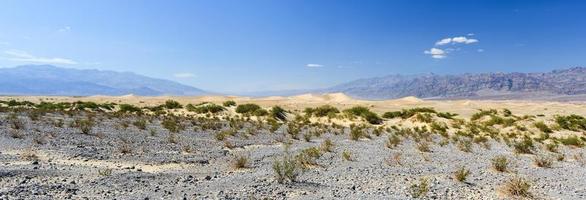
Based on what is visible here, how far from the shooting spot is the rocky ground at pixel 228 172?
36.0ft

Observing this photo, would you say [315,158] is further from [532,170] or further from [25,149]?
[25,149]

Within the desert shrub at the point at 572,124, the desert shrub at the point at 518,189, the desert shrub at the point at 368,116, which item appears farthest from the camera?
the desert shrub at the point at 368,116

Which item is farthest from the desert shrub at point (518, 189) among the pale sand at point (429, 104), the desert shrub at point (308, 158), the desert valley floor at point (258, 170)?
the pale sand at point (429, 104)

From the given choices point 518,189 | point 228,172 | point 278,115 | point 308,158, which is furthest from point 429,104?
point 518,189

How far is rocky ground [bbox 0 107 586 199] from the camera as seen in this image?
11.0 meters

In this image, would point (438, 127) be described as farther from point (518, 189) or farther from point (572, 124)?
point (518, 189)

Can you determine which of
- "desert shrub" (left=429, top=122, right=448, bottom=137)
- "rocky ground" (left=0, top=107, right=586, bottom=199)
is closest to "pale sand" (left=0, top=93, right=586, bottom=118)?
"desert shrub" (left=429, top=122, right=448, bottom=137)

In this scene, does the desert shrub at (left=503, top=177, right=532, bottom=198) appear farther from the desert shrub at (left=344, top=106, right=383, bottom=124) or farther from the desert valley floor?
the desert shrub at (left=344, top=106, right=383, bottom=124)

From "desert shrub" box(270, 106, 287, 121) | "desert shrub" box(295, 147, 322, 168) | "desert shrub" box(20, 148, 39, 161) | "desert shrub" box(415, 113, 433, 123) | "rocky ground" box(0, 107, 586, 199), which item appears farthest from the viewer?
"desert shrub" box(270, 106, 287, 121)

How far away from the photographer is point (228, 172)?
13906mm

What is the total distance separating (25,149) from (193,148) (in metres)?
6.00

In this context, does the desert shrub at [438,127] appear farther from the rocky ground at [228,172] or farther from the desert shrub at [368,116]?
the rocky ground at [228,172]

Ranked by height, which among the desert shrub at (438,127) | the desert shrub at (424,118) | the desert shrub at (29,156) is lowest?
the desert shrub at (438,127)

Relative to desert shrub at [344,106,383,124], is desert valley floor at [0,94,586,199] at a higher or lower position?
higher
